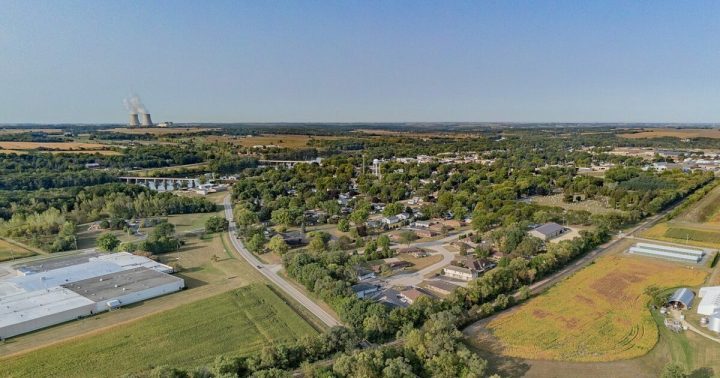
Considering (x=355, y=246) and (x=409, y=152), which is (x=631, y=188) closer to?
(x=355, y=246)

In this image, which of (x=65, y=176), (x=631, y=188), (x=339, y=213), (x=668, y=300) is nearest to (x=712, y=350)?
(x=668, y=300)

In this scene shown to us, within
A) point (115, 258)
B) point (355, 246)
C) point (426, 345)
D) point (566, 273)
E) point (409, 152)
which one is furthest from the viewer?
point (409, 152)

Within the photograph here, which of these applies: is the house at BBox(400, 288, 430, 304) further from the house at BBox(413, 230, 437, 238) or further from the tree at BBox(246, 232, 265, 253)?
the tree at BBox(246, 232, 265, 253)

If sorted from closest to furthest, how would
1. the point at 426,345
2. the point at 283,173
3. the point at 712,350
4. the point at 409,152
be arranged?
the point at 426,345, the point at 712,350, the point at 283,173, the point at 409,152

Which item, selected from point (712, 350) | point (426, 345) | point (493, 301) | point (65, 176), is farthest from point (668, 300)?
point (65, 176)

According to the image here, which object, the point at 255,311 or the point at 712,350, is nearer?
the point at 712,350

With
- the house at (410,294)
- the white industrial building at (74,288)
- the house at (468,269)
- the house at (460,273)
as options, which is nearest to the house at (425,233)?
the house at (468,269)
